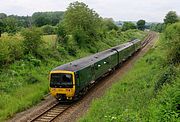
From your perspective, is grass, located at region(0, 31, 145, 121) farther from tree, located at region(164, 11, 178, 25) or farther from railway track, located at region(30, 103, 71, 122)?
tree, located at region(164, 11, 178, 25)

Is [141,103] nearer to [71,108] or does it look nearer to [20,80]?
[71,108]

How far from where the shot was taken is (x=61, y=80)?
2105 centimetres

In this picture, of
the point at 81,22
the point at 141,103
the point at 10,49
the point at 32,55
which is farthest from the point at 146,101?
the point at 81,22

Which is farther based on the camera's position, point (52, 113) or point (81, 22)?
point (81, 22)

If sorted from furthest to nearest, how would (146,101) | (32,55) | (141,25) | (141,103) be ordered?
(141,25)
(32,55)
(146,101)
(141,103)

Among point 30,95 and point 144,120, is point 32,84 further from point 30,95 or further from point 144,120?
point 144,120

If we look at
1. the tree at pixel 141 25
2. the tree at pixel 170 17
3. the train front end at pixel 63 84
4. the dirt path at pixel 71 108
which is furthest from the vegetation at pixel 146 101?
the tree at pixel 141 25

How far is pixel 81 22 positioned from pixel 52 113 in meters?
32.5

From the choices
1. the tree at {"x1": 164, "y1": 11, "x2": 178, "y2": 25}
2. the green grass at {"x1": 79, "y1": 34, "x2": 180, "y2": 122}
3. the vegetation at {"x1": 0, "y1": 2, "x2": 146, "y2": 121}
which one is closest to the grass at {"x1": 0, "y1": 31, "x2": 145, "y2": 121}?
the vegetation at {"x1": 0, "y1": 2, "x2": 146, "y2": 121}

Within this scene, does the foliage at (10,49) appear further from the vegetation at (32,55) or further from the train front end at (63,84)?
the train front end at (63,84)

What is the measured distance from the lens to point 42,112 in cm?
1944

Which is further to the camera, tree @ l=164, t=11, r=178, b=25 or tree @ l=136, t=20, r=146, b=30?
tree @ l=136, t=20, r=146, b=30

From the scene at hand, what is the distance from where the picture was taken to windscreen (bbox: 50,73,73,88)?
68.3 ft

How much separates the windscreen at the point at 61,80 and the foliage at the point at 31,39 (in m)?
10.4
